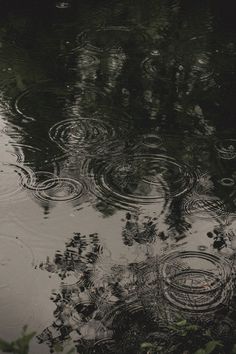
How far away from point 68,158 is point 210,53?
259cm

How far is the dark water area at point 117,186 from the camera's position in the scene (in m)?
2.79

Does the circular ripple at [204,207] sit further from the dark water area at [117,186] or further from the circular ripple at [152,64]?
the circular ripple at [152,64]

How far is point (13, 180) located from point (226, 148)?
1.68m

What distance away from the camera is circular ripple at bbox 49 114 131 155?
13.7ft

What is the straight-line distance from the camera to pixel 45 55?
5.73 metres

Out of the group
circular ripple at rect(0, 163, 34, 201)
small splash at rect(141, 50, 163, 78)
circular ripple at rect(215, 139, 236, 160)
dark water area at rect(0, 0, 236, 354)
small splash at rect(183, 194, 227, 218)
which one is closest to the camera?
dark water area at rect(0, 0, 236, 354)

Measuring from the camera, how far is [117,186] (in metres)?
3.76

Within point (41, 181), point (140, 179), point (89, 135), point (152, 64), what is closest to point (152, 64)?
point (152, 64)

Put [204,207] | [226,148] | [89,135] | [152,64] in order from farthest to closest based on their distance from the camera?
1. [152,64]
2. [89,135]
3. [226,148]
4. [204,207]

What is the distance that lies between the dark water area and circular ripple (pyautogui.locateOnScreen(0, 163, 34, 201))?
0.04ft

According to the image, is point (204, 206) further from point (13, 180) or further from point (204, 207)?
point (13, 180)

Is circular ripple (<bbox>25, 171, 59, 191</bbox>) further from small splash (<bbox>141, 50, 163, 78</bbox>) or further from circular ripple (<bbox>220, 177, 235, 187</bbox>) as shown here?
small splash (<bbox>141, 50, 163, 78</bbox>)

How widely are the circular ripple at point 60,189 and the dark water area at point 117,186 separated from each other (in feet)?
0.04

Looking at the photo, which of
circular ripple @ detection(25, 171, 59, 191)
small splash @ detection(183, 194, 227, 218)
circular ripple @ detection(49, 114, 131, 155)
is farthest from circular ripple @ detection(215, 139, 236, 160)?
circular ripple @ detection(25, 171, 59, 191)
